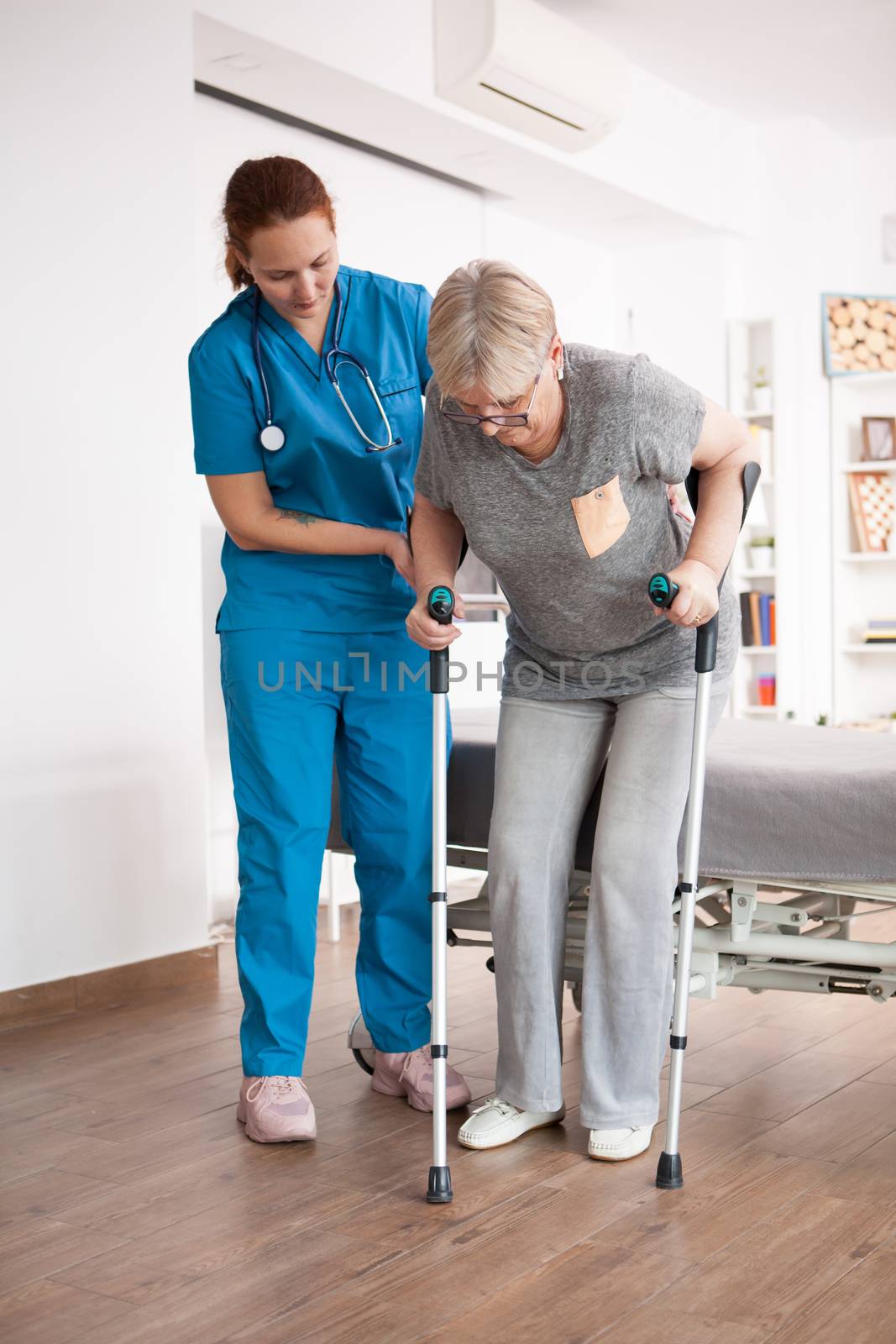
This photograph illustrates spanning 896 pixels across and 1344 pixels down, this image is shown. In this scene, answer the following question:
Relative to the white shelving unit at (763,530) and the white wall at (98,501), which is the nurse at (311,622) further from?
the white shelving unit at (763,530)

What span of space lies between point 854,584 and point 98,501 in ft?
12.5

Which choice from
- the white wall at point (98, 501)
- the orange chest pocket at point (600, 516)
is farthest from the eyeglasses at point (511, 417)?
the white wall at point (98, 501)

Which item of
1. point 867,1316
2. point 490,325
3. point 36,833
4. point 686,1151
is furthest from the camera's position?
point 36,833

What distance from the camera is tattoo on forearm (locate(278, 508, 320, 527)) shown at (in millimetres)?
2023

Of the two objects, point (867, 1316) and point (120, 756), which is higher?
point (120, 756)

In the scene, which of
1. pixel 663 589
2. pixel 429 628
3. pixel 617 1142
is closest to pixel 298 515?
pixel 429 628

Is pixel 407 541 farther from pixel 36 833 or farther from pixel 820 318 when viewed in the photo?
pixel 820 318

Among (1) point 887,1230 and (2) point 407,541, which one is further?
(2) point 407,541

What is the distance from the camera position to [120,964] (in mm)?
A: 2938

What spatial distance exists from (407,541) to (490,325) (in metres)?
0.47

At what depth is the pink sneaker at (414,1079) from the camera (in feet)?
6.93

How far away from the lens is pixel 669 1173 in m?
1.77

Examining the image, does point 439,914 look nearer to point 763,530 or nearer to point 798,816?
point 798,816

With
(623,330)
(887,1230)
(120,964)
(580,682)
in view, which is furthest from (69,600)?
(623,330)
